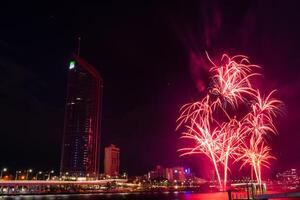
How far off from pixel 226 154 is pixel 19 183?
133189mm

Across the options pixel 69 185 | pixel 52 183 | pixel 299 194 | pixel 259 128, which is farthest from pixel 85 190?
pixel 299 194

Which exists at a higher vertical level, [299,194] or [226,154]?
[226,154]

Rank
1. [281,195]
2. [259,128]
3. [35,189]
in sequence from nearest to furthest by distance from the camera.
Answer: [281,195]
[259,128]
[35,189]

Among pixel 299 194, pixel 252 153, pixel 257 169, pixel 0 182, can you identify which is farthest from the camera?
pixel 0 182

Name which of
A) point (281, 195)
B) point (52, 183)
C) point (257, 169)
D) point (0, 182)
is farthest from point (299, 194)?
point (52, 183)

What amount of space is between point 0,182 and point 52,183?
31.4 m

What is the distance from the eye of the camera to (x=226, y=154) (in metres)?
47.0

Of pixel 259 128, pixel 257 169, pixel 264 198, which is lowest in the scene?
pixel 264 198

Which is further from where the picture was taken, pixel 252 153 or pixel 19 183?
pixel 19 183

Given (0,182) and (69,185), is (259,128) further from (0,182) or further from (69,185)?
(69,185)

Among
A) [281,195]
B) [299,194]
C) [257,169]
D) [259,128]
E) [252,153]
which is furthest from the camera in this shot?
[257,169]

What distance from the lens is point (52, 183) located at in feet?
573

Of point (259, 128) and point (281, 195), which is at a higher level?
point (259, 128)

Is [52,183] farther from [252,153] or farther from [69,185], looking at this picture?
[252,153]
